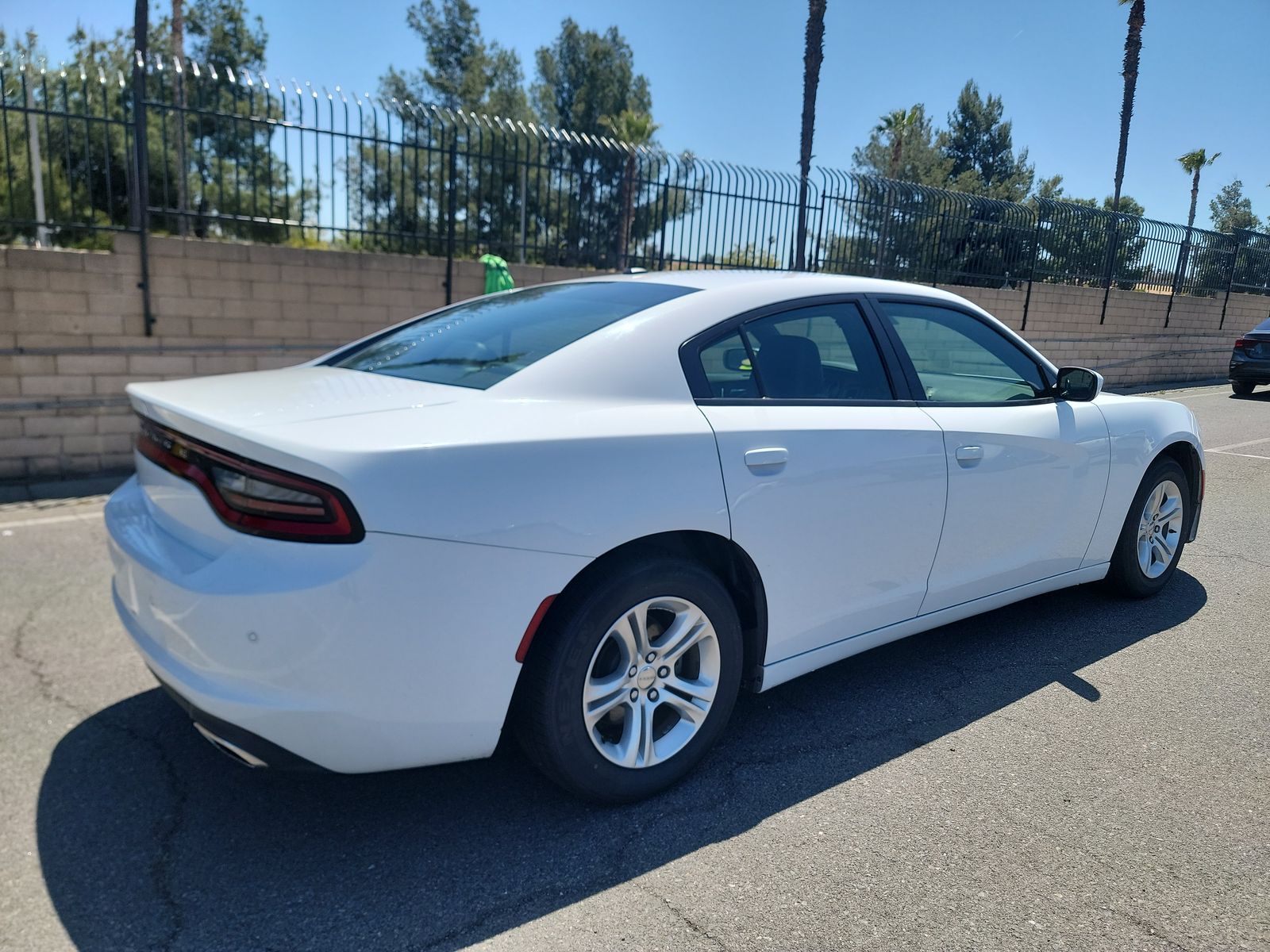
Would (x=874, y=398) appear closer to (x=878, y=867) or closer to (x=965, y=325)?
(x=965, y=325)

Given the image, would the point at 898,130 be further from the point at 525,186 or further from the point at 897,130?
the point at 525,186

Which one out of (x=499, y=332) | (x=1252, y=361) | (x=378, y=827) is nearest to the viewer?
(x=378, y=827)

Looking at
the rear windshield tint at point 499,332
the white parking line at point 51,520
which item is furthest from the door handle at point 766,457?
the white parking line at point 51,520

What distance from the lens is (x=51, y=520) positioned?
229 inches

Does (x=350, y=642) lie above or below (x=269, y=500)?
below

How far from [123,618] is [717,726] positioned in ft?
5.94

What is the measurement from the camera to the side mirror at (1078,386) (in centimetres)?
405

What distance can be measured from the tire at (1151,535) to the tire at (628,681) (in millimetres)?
2627

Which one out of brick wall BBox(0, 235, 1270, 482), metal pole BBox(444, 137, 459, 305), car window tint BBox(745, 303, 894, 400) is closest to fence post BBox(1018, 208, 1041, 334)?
brick wall BBox(0, 235, 1270, 482)

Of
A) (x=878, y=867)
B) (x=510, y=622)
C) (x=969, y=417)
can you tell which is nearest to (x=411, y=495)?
(x=510, y=622)

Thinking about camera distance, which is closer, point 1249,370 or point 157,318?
point 157,318

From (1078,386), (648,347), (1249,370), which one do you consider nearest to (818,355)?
(648,347)

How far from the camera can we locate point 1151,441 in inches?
175

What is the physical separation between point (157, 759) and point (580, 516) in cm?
167
